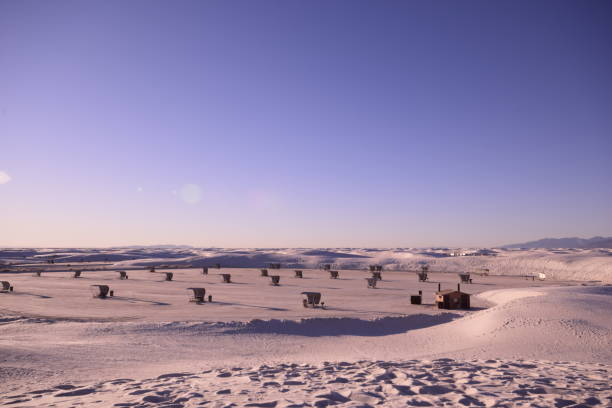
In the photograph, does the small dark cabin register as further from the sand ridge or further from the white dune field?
the sand ridge

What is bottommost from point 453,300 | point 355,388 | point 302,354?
point 302,354

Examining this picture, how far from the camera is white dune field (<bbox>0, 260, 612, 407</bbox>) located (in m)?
7.80

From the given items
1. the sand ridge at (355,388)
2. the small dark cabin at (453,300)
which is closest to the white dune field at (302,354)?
the sand ridge at (355,388)

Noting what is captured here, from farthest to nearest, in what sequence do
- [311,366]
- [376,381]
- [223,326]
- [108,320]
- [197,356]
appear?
[108,320] < [223,326] < [197,356] < [311,366] < [376,381]

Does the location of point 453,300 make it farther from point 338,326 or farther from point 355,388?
point 355,388

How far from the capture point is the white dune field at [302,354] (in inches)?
307

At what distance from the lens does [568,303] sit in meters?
20.8

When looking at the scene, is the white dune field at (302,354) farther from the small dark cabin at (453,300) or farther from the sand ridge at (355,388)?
the small dark cabin at (453,300)

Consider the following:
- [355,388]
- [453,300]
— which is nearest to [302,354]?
[355,388]

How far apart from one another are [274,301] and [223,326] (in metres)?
10.5

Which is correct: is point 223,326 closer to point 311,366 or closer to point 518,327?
point 311,366

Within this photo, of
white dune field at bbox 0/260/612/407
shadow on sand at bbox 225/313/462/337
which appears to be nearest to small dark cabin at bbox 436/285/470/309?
white dune field at bbox 0/260/612/407

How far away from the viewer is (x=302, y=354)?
13.9 m

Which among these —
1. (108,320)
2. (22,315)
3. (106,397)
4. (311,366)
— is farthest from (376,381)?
(22,315)
